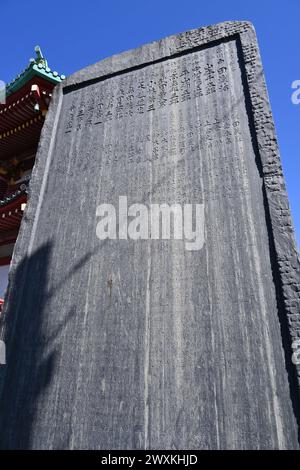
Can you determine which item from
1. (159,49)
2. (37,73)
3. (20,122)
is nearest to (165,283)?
(159,49)

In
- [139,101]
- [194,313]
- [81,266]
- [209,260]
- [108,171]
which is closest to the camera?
[194,313]

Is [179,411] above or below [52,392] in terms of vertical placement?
below

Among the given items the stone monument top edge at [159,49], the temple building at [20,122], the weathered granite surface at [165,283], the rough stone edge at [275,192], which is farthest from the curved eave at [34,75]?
the rough stone edge at [275,192]

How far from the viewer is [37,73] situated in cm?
595

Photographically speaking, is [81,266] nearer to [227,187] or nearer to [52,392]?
[52,392]

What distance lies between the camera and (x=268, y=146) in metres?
2.20

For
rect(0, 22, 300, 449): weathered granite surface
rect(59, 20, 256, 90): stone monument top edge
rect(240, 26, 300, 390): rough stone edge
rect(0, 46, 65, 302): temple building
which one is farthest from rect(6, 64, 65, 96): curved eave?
rect(240, 26, 300, 390): rough stone edge

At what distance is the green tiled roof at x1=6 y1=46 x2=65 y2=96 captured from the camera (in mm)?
5965

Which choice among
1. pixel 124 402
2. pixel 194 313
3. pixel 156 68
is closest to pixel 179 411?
pixel 124 402

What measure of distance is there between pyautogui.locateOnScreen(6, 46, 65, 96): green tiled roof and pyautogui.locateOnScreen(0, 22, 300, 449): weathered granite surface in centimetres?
378

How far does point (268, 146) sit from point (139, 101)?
4.46 feet

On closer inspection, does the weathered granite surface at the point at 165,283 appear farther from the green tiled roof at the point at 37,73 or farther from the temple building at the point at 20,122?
the green tiled roof at the point at 37,73

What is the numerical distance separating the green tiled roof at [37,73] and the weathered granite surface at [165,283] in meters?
Result: 3.78

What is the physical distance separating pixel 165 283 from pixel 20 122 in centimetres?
588
